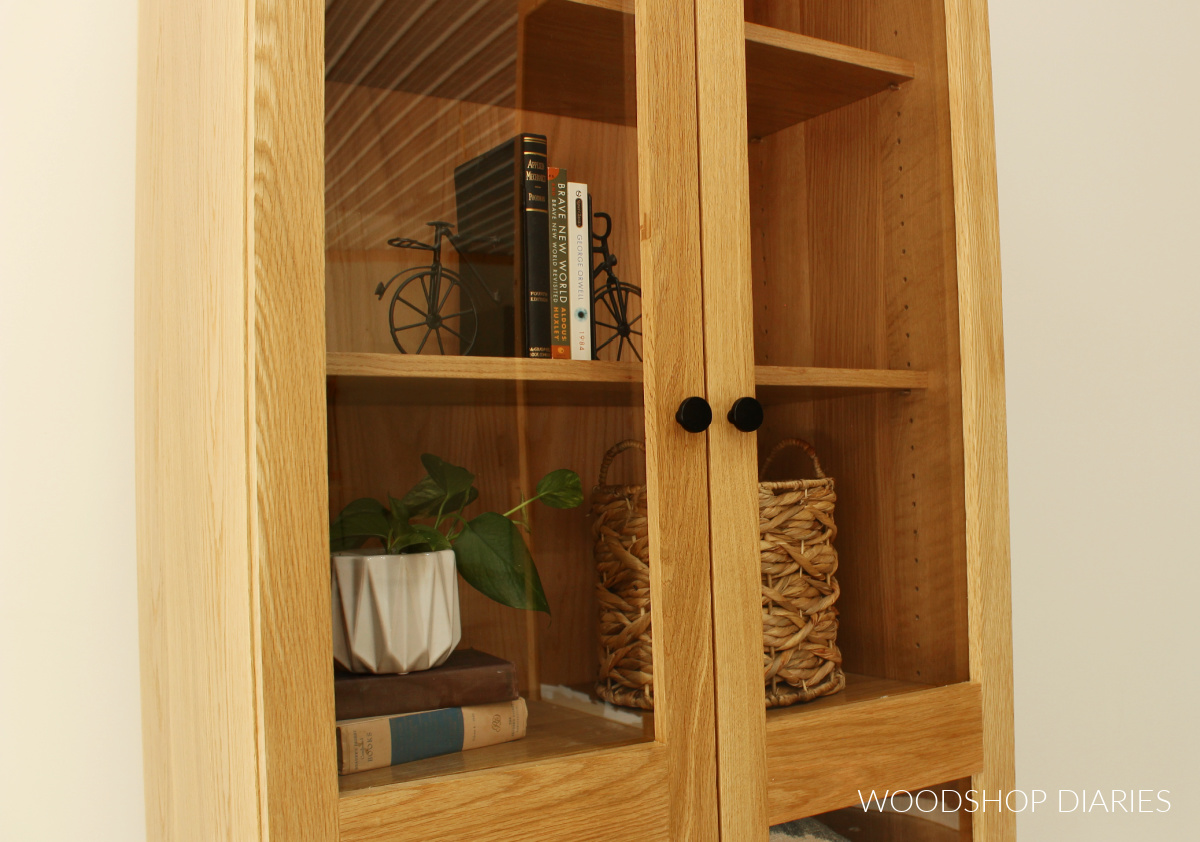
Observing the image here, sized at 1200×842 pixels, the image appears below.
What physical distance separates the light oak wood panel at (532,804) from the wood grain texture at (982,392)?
43 centimetres

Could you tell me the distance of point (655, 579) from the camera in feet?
2.76

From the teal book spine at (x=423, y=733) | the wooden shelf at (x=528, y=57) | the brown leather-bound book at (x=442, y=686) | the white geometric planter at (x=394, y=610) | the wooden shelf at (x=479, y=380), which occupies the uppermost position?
the wooden shelf at (x=528, y=57)

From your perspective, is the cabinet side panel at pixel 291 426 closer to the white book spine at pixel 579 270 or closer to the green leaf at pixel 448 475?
the green leaf at pixel 448 475

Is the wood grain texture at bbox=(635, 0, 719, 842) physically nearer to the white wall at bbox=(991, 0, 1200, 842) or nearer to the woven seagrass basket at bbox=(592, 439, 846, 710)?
the woven seagrass basket at bbox=(592, 439, 846, 710)

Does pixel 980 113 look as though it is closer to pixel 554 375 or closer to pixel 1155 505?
pixel 554 375

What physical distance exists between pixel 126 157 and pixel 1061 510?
165cm

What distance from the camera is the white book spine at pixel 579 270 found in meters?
0.84

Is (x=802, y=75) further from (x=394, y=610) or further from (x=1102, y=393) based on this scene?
(x=1102, y=393)

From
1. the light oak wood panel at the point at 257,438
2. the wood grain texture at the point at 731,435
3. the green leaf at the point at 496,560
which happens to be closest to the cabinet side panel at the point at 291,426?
the light oak wood panel at the point at 257,438

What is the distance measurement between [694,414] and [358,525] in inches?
12.3

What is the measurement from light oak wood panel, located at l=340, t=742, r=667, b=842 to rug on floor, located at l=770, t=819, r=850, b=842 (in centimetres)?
13

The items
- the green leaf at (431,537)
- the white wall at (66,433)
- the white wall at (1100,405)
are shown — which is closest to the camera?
the green leaf at (431,537)

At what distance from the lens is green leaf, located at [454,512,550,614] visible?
779 mm

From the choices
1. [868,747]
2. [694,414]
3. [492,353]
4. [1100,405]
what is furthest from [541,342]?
[1100,405]
